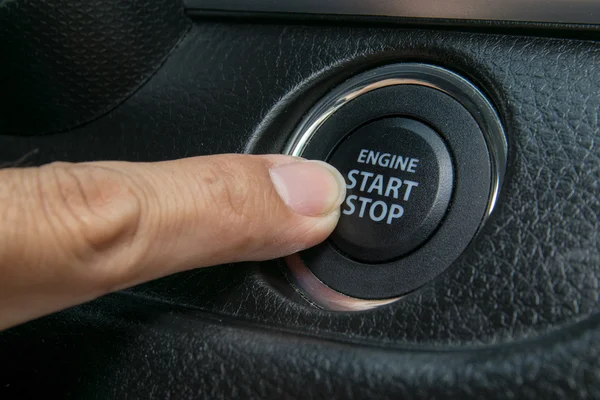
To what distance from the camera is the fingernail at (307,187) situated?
0.51 meters

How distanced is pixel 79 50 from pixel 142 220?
294mm

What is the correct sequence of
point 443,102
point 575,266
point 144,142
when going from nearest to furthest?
point 575,266
point 443,102
point 144,142

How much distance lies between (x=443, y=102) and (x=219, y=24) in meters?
0.25

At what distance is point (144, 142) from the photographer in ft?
2.12

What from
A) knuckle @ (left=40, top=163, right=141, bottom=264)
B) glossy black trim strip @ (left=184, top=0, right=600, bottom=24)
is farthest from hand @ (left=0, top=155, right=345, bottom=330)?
glossy black trim strip @ (left=184, top=0, right=600, bottom=24)

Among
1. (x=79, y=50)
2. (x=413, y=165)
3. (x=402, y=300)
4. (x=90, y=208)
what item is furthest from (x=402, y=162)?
(x=79, y=50)

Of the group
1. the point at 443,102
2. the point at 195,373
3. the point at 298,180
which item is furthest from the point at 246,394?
the point at 443,102

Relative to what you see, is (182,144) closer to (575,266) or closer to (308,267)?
(308,267)

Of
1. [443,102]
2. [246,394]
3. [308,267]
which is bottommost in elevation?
[246,394]

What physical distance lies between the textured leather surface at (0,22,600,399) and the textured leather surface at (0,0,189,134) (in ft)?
0.19

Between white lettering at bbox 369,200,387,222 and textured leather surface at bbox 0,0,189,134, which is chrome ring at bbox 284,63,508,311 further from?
textured leather surface at bbox 0,0,189,134

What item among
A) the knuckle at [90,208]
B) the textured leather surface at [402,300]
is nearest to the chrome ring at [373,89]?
the textured leather surface at [402,300]

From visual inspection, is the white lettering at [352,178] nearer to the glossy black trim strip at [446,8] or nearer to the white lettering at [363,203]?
the white lettering at [363,203]

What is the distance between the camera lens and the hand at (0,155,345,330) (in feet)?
1.38
